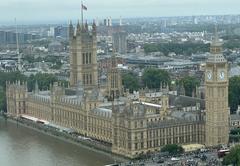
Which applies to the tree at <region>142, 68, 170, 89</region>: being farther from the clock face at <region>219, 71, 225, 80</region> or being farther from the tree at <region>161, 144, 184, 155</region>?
the tree at <region>161, 144, 184, 155</region>

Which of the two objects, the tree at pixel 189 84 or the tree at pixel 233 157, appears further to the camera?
the tree at pixel 189 84

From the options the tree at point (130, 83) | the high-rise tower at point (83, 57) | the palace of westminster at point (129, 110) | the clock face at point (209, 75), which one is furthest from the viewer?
the tree at point (130, 83)

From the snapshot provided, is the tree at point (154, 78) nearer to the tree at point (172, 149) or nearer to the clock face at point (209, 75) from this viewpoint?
the clock face at point (209, 75)

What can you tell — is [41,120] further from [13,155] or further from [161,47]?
[161,47]

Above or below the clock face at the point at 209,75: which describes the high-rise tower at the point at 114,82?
below

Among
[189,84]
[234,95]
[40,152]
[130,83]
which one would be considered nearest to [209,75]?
[234,95]

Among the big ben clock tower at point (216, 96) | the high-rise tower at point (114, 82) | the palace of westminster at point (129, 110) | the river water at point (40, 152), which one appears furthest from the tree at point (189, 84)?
the big ben clock tower at point (216, 96)

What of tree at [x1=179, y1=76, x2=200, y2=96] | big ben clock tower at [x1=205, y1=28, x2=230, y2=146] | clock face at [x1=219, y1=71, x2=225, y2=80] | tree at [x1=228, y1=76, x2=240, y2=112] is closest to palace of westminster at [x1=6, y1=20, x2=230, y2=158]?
big ben clock tower at [x1=205, y1=28, x2=230, y2=146]

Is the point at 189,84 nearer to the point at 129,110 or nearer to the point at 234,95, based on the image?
the point at 234,95
